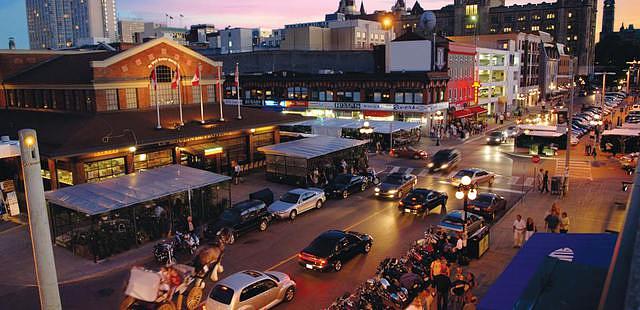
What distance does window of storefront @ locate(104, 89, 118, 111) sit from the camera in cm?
3491

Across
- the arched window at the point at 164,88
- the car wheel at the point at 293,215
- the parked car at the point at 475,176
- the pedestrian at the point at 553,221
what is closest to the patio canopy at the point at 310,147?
the car wheel at the point at 293,215

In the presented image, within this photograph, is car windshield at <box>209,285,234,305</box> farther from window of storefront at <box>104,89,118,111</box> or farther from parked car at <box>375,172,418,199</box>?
window of storefront at <box>104,89,118,111</box>

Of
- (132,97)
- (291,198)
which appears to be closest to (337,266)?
(291,198)

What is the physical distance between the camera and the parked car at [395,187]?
30100 mm

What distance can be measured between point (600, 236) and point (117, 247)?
18.9 metres

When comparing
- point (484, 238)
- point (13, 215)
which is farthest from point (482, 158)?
point (13, 215)

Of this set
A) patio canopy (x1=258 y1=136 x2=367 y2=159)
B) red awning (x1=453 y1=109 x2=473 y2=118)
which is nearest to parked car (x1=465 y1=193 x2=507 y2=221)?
patio canopy (x1=258 y1=136 x2=367 y2=159)

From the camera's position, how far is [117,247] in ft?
72.1

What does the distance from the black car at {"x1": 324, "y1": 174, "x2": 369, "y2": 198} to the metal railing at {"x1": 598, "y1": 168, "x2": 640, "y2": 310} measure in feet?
75.6

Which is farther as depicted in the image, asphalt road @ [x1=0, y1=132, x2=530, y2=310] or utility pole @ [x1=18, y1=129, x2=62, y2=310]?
asphalt road @ [x1=0, y1=132, x2=530, y2=310]

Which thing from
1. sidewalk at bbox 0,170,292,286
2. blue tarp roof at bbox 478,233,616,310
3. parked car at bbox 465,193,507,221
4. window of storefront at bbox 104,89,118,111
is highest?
window of storefront at bbox 104,89,118,111

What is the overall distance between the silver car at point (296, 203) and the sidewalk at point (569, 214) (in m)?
9.63

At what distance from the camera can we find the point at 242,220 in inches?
931

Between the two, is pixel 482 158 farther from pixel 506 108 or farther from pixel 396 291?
pixel 506 108
